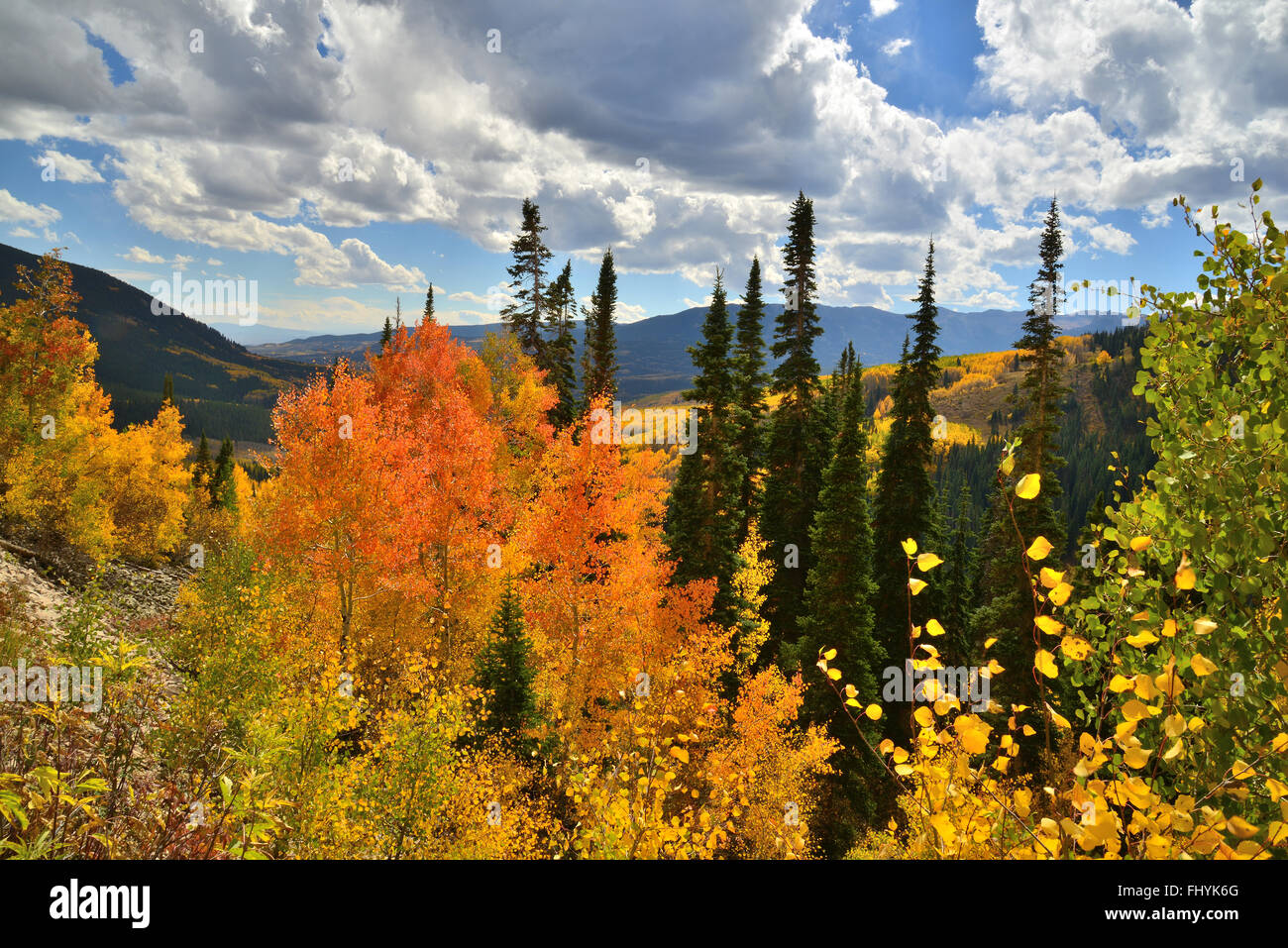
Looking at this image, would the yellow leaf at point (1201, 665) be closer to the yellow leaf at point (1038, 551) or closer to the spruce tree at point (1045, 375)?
the yellow leaf at point (1038, 551)

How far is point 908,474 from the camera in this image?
1232 inches

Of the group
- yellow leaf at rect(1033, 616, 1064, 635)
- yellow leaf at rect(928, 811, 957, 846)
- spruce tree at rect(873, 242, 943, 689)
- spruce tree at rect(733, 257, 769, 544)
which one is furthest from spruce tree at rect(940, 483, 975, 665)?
yellow leaf at rect(1033, 616, 1064, 635)

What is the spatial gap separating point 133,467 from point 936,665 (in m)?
53.6

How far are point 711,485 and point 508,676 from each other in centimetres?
1328

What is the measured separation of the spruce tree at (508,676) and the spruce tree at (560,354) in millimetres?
18017

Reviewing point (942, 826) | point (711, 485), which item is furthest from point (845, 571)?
point (942, 826)

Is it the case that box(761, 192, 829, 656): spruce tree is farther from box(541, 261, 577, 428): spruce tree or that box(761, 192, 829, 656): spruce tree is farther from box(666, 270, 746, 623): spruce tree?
box(541, 261, 577, 428): spruce tree

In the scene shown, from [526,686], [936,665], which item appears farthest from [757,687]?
[936,665]

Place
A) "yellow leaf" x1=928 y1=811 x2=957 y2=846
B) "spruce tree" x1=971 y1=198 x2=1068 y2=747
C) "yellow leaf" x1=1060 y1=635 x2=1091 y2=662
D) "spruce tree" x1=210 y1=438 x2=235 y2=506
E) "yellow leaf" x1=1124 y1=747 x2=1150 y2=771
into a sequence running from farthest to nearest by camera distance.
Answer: "spruce tree" x1=210 y1=438 x2=235 y2=506, "spruce tree" x1=971 y1=198 x2=1068 y2=747, "yellow leaf" x1=928 y1=811 x2=957 y2=846, "yellow leaf" x1=1060 y1=635 x2=1091 y2=662, "yellow leaf" x1=1124 y1=747 x2=1150 y2=771

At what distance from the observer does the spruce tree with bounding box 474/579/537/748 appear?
816 inches

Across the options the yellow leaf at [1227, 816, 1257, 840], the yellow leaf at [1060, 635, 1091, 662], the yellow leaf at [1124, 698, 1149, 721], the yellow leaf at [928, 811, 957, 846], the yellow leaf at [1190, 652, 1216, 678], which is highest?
the yellow leaf at [1190, 652, 1216, 678]

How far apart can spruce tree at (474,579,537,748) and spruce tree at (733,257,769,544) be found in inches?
641
